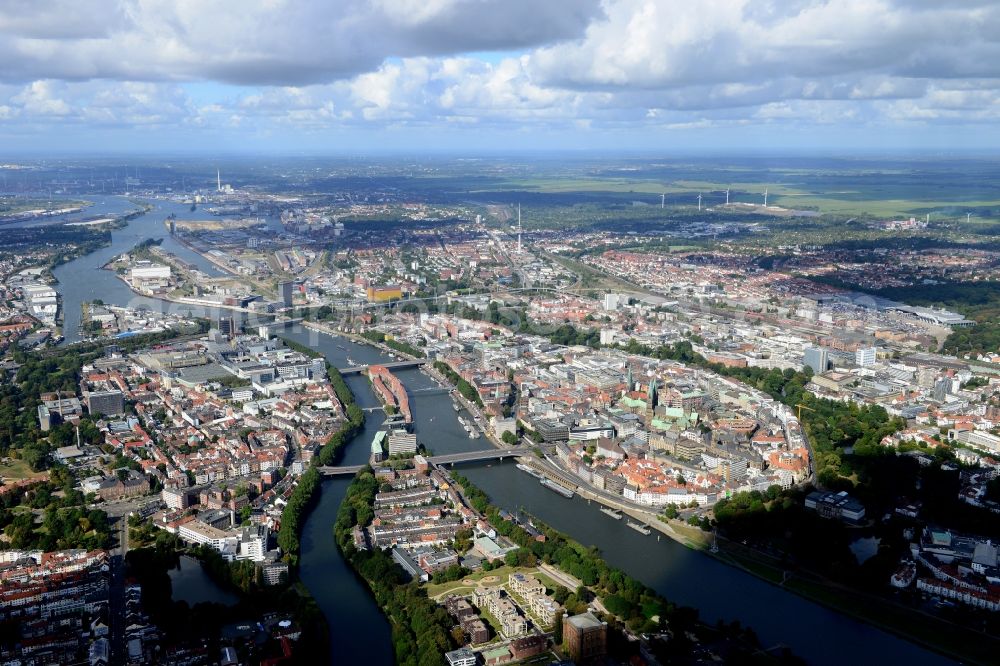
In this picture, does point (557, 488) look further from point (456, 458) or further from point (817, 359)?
point (817, 359)

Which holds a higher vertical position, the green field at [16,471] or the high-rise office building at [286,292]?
the high-rise office building at [286,292]

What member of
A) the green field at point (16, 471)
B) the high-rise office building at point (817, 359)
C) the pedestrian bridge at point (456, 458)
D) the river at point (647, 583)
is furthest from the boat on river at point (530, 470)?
the high-rise office building at point (817, 359)

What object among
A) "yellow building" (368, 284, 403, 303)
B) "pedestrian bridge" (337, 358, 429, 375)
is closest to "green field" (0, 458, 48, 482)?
"pedestrian bridge" (337, 358, 429, 375)

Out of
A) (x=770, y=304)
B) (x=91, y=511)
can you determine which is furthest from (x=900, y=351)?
(x=91, y=511)

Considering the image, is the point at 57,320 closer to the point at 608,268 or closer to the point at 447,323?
the point at 447,323

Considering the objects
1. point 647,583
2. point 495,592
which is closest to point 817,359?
point 647,583

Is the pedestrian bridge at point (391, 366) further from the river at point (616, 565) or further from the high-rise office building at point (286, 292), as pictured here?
the high-rise office building at point (286, 292)
